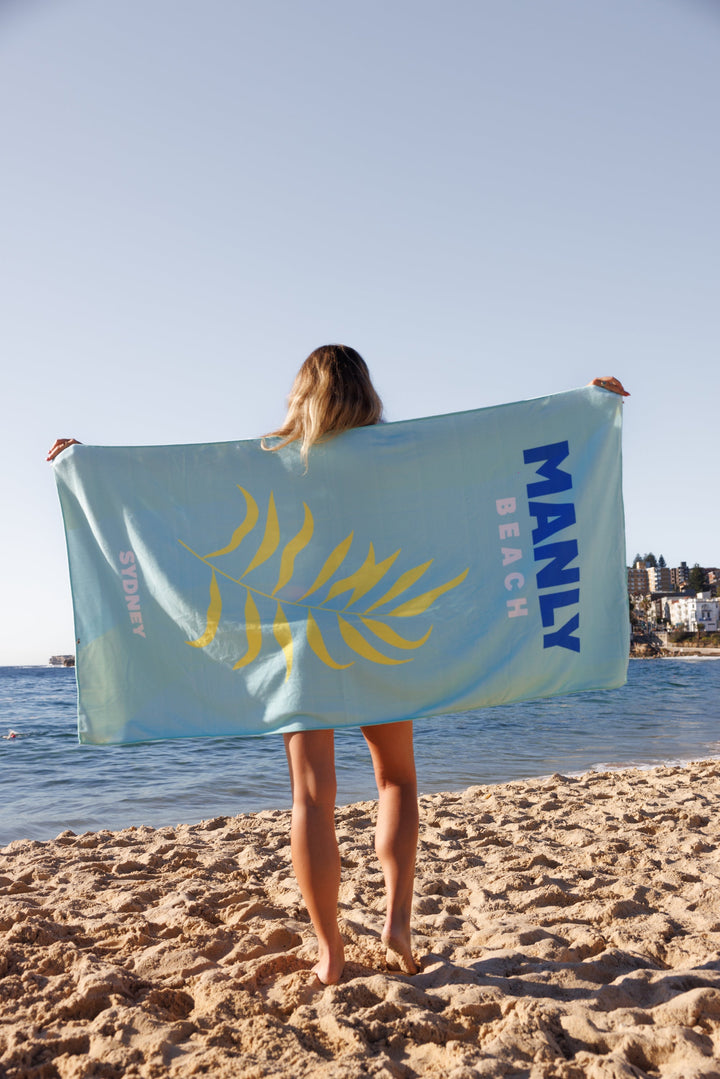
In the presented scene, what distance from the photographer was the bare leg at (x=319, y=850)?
2098 millimetres

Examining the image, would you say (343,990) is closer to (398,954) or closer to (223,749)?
Answer: (398,954)

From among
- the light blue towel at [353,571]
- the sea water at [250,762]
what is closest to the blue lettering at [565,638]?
the light blue towel at [353,571]

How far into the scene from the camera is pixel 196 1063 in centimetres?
172

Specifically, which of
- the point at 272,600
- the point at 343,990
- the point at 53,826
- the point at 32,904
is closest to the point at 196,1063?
the point at 343,990

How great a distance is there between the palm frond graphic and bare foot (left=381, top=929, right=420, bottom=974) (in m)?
0.83

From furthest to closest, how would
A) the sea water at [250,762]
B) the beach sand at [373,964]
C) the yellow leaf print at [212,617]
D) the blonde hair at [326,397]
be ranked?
1. the sea water at [250,762]
2. the yellow leaf print at [212,617]
3. the blonde hair at [326,397]
4. the beach sand at [373,964]

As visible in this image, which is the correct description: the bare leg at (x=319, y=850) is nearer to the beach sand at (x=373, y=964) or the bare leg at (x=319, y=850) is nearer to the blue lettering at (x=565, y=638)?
the beach sand at (x=373, y=964)

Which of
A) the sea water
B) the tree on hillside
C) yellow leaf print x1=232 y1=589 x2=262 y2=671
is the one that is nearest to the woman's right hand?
yellow leaf print x1=232 y1=589 x2=262 y2=671

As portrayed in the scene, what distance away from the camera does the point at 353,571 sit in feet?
8.02

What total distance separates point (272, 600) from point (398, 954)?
1145mm

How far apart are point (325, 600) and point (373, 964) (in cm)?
113

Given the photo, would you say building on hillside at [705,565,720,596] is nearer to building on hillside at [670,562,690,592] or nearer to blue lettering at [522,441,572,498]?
building on hillside at [670,562,690,592]

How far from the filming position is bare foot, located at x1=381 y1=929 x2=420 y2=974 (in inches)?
89.1

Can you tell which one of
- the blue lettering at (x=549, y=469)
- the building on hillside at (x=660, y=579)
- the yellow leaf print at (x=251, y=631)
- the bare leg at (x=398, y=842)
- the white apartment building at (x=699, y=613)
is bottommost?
the white apartment building at (x=699, y=613)
